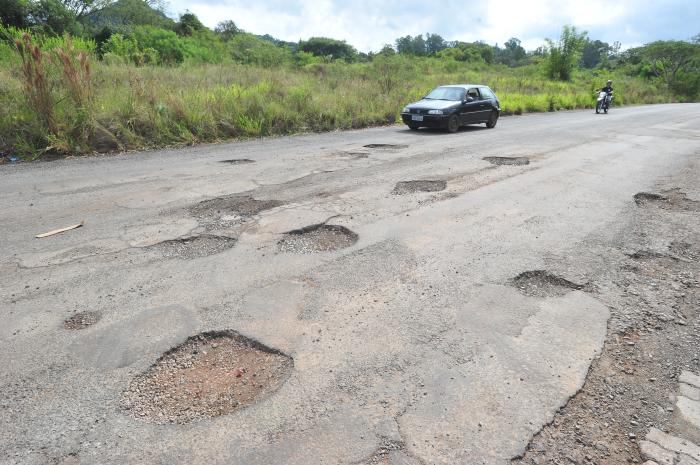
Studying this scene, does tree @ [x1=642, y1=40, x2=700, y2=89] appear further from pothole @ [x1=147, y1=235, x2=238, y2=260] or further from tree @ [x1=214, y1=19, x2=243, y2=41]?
pothole @ [x1=147, y1=235, x2=238, y2=260]

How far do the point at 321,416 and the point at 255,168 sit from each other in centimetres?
572

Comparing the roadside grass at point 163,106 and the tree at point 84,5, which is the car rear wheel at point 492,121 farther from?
the tree at point 84,5

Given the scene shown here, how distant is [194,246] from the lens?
13.4 feet

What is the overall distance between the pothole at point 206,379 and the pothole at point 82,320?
2.31 ft

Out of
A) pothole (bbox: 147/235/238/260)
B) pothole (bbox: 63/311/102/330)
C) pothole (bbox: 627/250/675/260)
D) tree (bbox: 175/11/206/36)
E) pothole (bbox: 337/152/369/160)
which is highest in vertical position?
tree (bbox: 175/11/206/36)

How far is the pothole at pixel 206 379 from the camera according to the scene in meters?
2.15

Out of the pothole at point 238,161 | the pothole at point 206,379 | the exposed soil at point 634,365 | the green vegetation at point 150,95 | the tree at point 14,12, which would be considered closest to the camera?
the exposed soil at point 634,365

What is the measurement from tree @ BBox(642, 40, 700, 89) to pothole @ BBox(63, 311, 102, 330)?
66.2 m

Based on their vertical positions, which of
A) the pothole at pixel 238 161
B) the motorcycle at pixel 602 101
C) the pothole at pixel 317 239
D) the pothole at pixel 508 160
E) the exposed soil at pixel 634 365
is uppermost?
the motorcycle at pixel 602 101

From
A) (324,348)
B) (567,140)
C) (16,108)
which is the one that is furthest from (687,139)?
(16,108)

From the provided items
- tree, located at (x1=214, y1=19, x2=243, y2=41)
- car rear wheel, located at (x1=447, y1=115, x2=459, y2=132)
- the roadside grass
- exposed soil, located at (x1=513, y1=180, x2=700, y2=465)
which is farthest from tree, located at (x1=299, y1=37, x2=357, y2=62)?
exposed soil, located at (x1=513, y1=180, x2=700, y2=465)

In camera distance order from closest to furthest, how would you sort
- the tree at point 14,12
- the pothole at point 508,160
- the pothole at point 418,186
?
the pothole at point 418,186 < the pothole at point 508,160 < the tree at point 14,12

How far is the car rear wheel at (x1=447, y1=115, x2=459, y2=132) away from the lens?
12.6 meters

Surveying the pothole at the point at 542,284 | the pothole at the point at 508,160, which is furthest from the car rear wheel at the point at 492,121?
the pothole at the point at 542,284
